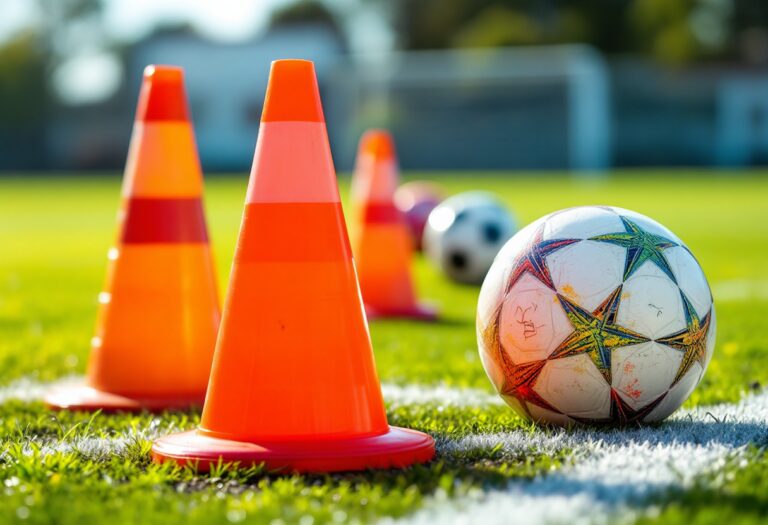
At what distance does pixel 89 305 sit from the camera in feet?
32.0

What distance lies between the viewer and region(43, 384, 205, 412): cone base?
5141 millimetres

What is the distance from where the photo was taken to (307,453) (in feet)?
12.4

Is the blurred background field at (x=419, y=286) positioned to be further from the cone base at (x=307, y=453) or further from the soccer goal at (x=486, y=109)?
the soccer goal at (x=486, y=109)

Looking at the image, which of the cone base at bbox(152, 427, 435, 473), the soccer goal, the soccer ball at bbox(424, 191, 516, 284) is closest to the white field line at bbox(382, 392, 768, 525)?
the cone base at bbox(152, 427, 435, 473)

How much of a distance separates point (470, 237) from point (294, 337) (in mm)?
Result: 7415

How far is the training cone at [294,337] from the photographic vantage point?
12.6 feet

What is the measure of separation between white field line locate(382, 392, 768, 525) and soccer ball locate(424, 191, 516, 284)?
6.38 metres

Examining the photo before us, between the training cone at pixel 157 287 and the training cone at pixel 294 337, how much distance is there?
127cm

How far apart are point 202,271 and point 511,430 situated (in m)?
1.70

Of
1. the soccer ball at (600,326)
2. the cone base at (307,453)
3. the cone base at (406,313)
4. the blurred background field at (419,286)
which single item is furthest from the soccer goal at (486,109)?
the cone base at (307,453)

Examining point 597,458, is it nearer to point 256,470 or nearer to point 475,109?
point 256,470

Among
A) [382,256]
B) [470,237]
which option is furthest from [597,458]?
[470,237]

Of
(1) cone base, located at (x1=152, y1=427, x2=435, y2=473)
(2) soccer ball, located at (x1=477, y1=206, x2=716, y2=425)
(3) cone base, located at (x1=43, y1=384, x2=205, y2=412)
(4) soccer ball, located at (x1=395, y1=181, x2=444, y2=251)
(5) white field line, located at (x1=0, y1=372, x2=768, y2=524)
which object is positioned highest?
(4) soccer ball, located at (x1=395, y1=181, x2=444, y2=251)

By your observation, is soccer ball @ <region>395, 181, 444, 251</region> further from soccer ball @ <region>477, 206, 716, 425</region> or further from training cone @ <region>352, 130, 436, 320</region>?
soccer ball @ <region>477, 206, 716, 425</region>
